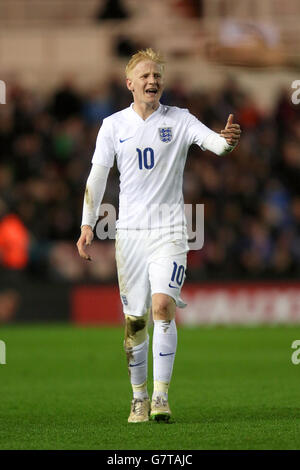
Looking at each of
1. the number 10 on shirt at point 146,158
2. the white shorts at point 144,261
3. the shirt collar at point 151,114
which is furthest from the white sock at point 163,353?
the shirt collar at point 151,114

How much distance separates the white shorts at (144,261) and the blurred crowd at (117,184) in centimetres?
1014

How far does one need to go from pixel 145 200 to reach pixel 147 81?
2.54ft

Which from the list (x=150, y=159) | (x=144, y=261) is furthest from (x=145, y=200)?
(x=144, y=261)

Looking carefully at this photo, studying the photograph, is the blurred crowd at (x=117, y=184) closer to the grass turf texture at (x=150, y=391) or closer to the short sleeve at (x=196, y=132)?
the grass turf texture at (x=150, y=391)

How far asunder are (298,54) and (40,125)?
5.11 meters

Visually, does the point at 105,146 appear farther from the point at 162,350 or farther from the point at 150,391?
the point at 150,391

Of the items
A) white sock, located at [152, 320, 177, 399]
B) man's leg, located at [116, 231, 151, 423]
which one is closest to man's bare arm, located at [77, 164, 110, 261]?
man's leg, located at [116, 231, 151, 423]

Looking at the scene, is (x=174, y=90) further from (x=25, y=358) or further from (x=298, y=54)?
(x=25, y=358)

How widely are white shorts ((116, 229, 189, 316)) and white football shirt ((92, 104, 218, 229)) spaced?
79mm

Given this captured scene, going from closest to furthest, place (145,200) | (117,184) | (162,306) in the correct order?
1. (162,306)
2. (145,200)
3. (117,184)

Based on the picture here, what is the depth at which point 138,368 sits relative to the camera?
776 cm

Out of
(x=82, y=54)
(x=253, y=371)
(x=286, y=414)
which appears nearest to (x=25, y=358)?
(x=253, y=371)

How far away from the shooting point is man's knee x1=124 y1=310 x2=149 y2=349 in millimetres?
7734

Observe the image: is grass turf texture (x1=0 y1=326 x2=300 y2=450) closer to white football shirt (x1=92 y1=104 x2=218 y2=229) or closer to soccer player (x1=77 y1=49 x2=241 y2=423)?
soccer player (x1=77 y1=49 x2=241 y2=423)
